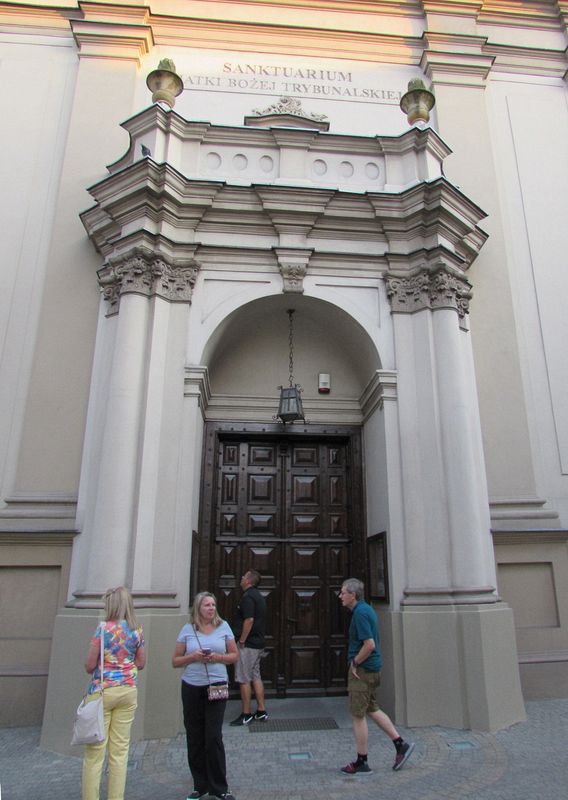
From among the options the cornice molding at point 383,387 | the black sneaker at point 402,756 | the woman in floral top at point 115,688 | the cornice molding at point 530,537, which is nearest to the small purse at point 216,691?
the woman in floral top at point 115,688

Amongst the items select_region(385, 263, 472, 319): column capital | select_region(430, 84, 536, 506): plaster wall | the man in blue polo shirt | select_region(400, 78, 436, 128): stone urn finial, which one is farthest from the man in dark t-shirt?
select_region(400, 78, 436, 128): stone urn finial

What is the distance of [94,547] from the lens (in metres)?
6.29

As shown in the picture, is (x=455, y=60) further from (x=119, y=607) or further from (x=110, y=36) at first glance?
(x=119, y=607)

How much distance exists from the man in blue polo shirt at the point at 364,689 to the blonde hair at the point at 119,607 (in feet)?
6.03

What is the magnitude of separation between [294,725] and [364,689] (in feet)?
6.42

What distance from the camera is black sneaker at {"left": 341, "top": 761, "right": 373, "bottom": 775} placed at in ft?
15.8

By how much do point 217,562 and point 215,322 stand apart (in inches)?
128

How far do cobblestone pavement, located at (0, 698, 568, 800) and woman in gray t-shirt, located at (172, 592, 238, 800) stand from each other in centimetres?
39

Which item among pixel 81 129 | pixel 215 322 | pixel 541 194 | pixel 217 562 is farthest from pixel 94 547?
pixel 541 194

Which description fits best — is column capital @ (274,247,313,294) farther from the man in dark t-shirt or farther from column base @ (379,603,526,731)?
column base @ (379,603,526,731)

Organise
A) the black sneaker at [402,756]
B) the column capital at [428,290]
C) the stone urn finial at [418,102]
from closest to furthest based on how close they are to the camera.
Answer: the black sneaker at [402,756] → the column capital at [428,290] → the stone urn finial at [418,102]

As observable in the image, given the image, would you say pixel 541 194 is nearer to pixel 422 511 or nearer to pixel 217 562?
pixel 422 511

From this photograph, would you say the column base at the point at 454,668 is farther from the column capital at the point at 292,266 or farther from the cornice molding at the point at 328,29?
the cornice molding at the point at 328,29

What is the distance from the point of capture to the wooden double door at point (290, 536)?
7.72 metres
